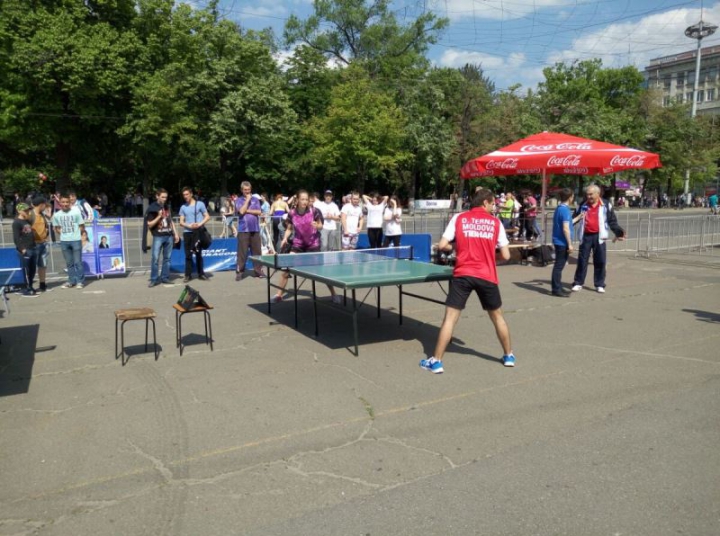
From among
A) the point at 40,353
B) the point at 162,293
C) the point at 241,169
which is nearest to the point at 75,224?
the point at 162,293

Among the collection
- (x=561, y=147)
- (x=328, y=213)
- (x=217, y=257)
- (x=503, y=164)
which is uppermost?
(x=561, y=147)

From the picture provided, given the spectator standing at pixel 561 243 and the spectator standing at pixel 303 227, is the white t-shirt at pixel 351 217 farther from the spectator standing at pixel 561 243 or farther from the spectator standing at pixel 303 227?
the spectator standing at pixel 561 243

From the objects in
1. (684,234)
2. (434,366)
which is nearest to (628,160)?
(684,234)

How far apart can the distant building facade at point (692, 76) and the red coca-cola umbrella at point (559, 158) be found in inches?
3771

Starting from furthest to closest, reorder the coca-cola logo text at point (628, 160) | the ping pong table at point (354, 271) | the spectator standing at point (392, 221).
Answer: the spectator standing at point (392, 221), the coca-cola logo text at point (628, 160), the ping pong table at point (354, 271)

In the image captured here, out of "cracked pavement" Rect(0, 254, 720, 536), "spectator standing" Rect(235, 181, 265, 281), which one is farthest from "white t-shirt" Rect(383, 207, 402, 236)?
"cracked pavement" Rect(0, 254, 720, 536)

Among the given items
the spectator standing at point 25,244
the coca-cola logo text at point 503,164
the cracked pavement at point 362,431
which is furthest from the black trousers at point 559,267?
the spectator standing at point 25,244

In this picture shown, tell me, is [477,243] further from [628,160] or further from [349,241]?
[628,160]

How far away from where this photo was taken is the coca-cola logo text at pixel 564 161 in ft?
42.3

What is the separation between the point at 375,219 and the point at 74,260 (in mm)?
6601

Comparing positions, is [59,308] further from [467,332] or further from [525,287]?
[525,287]

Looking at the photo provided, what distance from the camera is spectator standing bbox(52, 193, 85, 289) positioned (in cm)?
1108

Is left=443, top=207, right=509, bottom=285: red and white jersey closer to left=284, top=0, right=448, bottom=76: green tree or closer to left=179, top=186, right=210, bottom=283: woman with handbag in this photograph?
left=179, top=186, right=210, bottom=283: woman with handbag

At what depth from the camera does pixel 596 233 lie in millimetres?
10562
